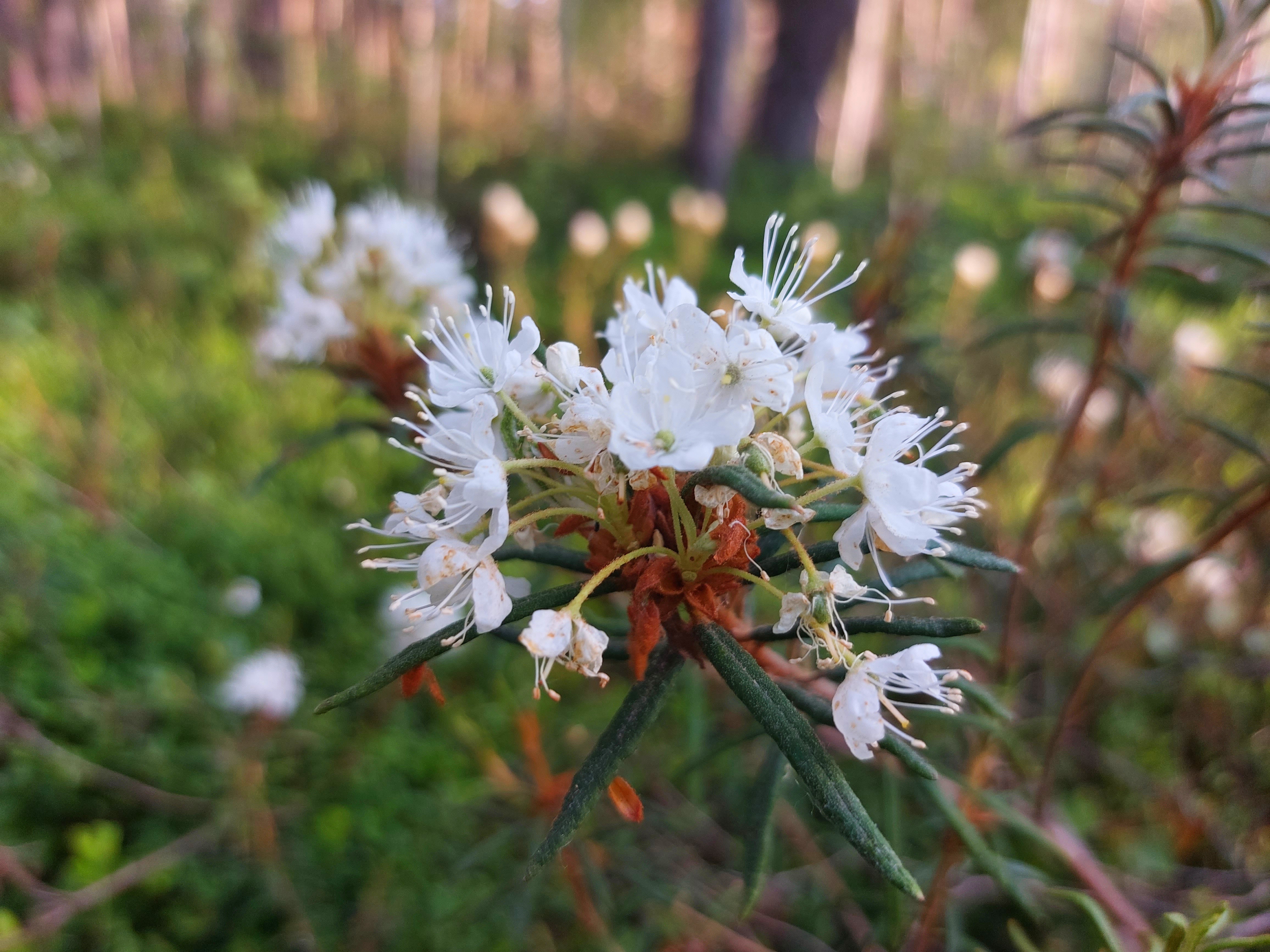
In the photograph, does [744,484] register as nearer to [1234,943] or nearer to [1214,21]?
[1234,943]

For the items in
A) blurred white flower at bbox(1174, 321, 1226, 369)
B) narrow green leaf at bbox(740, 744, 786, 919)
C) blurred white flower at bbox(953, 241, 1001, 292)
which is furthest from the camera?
blurred white flower at bbox(1174, 321, 1226, 369)

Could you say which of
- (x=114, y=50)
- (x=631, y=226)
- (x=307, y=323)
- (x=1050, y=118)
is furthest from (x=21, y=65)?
(x=1050, y=118)

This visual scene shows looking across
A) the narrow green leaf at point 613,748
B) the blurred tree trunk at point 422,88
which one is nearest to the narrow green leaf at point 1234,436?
the narrow green leaf at point 613,748

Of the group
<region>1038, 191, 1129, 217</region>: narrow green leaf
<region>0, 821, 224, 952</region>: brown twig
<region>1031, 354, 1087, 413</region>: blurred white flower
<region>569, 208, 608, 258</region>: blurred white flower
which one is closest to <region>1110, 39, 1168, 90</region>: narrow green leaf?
<region>1038, 191, 1129, 217</region>: narrow green leaf

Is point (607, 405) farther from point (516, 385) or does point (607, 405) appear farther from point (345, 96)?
point (345, 96)

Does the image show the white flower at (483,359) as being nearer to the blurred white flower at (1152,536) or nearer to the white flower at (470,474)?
the white flower at (470,474)

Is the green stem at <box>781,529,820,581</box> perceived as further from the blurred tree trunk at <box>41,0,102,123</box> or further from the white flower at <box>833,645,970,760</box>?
the blurred tree trunk at <box>41,0,102,123</box>

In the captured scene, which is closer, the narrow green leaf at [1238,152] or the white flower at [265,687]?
the narrow green leaf at [1238,152]

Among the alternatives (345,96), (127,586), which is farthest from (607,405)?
(345,96)
